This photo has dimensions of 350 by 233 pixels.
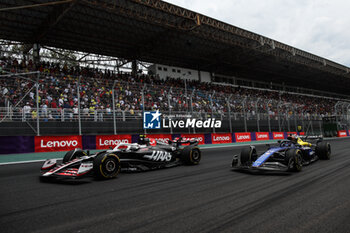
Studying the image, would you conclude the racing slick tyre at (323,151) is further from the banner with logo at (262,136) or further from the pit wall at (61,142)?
the banner with logo at (262,136)

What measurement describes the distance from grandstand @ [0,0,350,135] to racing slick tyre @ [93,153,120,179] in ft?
19.1

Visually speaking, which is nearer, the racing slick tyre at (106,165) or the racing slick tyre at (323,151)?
the racing slick tyre at (106,165)

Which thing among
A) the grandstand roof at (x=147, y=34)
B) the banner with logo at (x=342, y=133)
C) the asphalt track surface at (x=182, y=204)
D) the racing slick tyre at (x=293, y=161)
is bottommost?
the banner with logo at (x=342, y=133)

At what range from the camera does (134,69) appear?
28094mm

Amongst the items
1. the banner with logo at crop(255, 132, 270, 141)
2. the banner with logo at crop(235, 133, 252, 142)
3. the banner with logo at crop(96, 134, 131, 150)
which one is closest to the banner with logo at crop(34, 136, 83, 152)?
the banner with logo at crop(96, 134, 131, 150)

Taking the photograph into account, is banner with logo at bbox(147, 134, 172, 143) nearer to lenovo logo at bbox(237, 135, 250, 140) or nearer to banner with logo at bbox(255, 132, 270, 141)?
lenovo logo at bbox(237, 135, 250, 140)

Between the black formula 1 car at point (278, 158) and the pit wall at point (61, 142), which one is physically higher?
the pit wall at point (61, 142)

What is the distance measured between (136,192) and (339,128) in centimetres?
2796

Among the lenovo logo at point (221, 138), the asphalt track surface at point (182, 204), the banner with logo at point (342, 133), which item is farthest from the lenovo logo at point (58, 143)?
the banner with logo at point (342, 133)

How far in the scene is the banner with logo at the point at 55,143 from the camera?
10.3m

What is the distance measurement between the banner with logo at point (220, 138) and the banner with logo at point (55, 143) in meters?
8.51

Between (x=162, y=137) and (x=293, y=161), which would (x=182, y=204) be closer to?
(x=293, y=161)

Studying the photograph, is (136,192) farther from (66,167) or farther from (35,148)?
(35,148)

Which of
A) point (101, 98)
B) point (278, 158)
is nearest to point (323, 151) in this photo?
point (278, 158)
